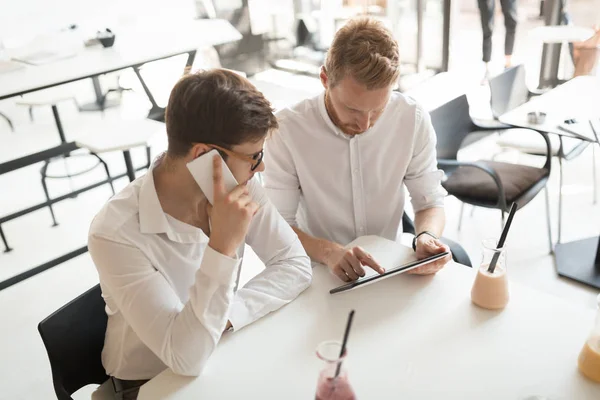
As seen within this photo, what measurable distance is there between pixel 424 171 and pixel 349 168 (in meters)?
0.25

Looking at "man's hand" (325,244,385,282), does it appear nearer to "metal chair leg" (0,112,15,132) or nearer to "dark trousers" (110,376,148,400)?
"dark trousers" (110,376,148,400)

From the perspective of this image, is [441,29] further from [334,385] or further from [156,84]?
[334,385]

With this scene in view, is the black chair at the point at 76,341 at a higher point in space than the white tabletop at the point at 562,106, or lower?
higher

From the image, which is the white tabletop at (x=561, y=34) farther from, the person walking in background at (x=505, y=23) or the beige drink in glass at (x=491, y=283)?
the beige drink in glass at (x=491, y=283)

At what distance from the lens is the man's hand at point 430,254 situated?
4.40ft

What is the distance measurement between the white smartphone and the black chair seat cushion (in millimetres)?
1652

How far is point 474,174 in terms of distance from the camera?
272cm

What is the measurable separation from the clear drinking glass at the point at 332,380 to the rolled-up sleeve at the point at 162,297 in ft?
1.13

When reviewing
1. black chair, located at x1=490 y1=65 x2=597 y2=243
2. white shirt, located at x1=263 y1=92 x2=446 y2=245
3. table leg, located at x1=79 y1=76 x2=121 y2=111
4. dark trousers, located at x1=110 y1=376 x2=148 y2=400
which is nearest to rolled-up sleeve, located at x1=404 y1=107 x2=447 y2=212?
white shirt, located at x1=263 y1=92 x2=446 y2=245

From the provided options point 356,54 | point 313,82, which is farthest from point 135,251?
point 313,82

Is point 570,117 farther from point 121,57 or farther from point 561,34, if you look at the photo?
point 121,57

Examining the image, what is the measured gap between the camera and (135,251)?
1.17 m

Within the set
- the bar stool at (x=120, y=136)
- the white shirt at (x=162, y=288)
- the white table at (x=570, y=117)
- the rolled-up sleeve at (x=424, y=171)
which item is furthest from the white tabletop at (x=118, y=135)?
the white table at (x=570, y=117)

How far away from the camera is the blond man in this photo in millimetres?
1643
